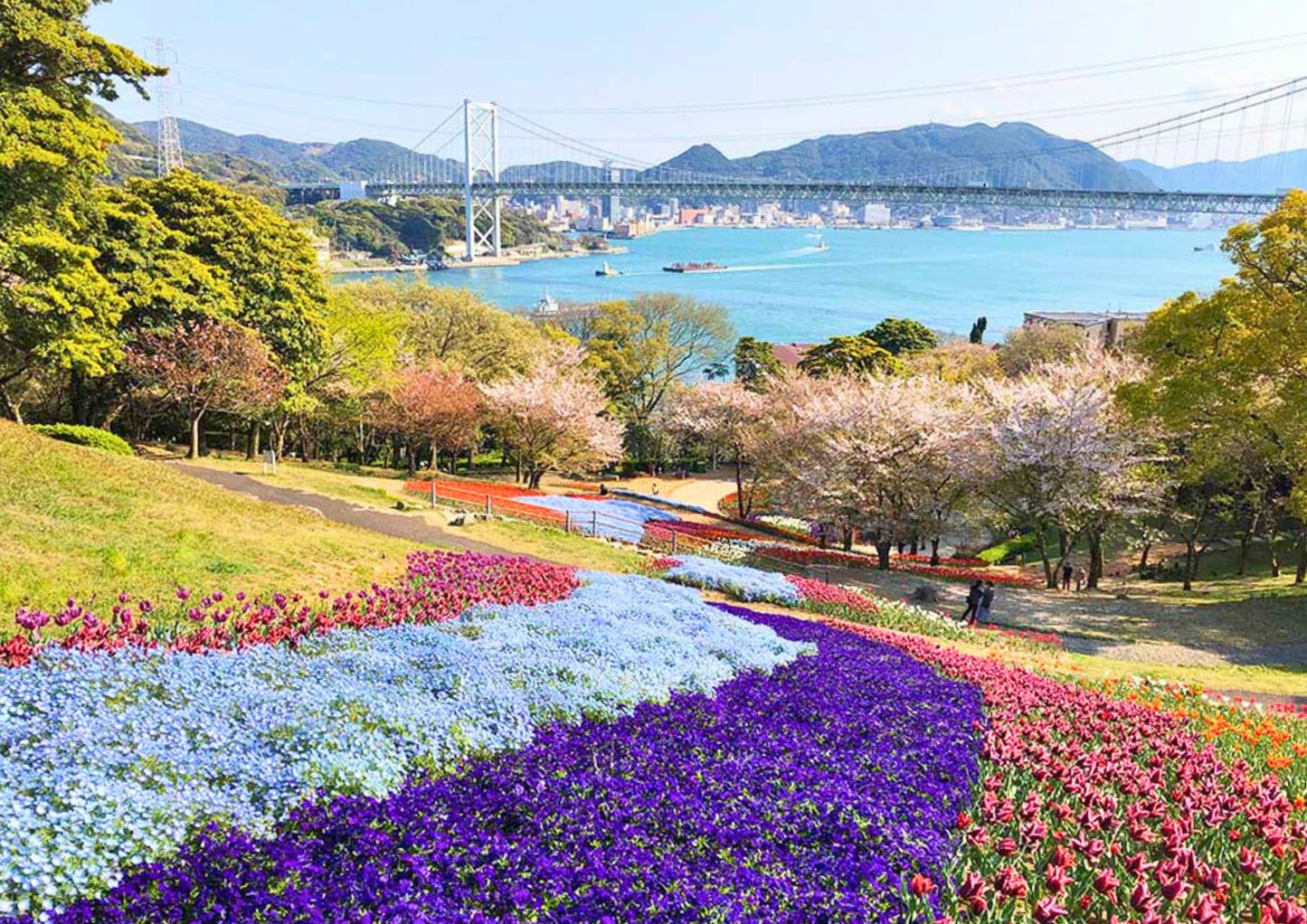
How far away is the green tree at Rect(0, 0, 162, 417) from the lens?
1748 centimetres

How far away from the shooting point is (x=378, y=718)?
21.1ft

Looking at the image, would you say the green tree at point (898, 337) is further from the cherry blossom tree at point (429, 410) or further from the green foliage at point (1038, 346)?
the cherry blossom tree at point (429, 410)

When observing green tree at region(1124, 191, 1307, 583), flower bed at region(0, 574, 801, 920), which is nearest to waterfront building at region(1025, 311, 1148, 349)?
green tree at region(1124, 191, 1307, 583)

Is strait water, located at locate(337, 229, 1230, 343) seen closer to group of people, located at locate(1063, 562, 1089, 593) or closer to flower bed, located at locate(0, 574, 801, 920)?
group of people, located at locate(1063, 562, 1089, 593)

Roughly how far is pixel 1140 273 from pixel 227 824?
219 metres

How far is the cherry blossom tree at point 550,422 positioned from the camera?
33.4 metres

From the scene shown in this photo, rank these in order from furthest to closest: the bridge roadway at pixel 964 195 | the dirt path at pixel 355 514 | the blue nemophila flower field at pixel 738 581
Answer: the bridge roadway at pixel 964 195 < the dirt path at pixel 355 514 < the blue nemophila flower field at pixel 738 581

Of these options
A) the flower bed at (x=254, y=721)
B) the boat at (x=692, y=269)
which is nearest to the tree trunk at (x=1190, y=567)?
the flower bed at (x=254, y=721)

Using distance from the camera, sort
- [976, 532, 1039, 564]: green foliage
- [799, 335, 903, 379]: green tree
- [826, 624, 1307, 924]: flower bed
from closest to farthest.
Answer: [826, 624, 1307, 924]: flower bed < [976, 532, 1039, 564]: green foliage < [799, 335, 903, 379]: green tree

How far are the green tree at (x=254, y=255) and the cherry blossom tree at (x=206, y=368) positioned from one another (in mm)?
1902

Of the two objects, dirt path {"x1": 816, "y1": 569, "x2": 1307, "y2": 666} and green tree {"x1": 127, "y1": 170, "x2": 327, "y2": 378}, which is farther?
green tree {"x1": 127, "y1": 170, "x2": 327, "y2": 378}

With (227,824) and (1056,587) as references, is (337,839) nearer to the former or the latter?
(227,824)

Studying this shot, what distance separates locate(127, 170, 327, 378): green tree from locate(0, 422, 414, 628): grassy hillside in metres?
13.6

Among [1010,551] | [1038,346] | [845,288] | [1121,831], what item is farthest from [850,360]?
[845,288]
